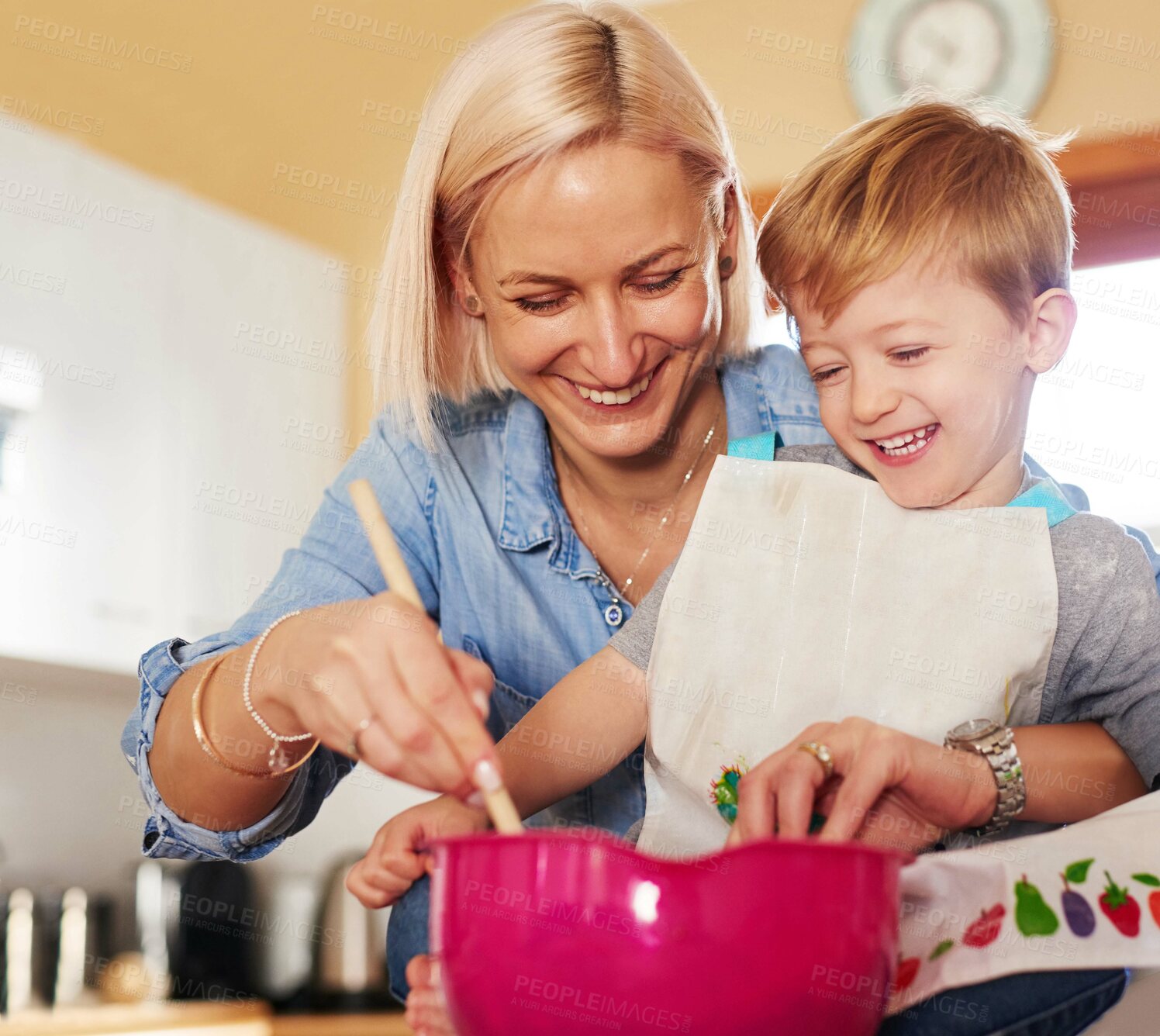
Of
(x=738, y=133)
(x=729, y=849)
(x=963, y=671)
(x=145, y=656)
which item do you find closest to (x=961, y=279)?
(x=963, y=671)

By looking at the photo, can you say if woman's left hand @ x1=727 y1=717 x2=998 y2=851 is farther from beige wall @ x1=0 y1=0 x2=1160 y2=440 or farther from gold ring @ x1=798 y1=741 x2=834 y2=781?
beige wall @ x1=0 y1=0 x2=1160 y2=440

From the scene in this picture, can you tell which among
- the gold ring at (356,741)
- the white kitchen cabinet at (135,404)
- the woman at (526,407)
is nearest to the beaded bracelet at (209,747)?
the woman at (526,407)

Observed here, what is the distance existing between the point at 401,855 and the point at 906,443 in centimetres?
49

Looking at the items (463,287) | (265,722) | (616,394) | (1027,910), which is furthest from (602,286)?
(1027,910)

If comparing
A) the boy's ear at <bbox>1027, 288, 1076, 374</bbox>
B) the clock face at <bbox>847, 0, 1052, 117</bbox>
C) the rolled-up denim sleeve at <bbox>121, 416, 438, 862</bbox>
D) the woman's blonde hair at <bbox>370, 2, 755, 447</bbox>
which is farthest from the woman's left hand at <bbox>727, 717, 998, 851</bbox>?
the clock face at <bbox>847, 0, 1052, 117</bbox>

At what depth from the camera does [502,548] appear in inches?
48.4

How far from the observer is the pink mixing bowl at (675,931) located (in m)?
0.49

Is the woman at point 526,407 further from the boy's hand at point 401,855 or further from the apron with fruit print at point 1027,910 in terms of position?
the apron with fruit print at point 1027,910

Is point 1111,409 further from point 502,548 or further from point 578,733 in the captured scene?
point 578,733

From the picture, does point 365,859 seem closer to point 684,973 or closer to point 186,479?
point 684,973

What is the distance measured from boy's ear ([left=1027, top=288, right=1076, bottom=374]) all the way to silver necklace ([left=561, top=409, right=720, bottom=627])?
0.39 metres

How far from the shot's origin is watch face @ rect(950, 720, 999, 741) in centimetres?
79

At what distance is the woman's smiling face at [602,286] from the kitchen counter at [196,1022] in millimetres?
2032

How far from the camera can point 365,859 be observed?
82 cm
